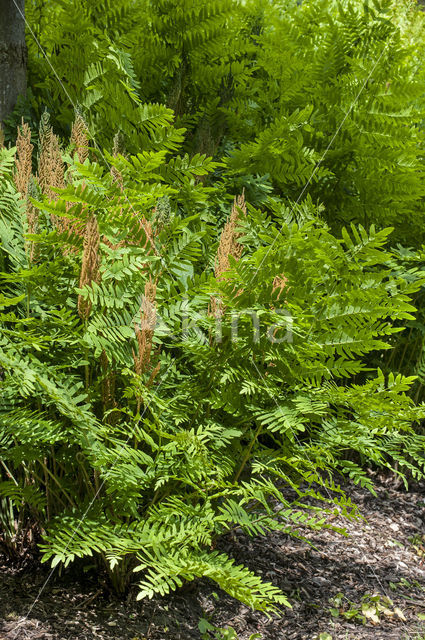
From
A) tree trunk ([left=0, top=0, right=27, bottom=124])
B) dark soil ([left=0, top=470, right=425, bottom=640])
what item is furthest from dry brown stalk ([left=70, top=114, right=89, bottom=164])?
dark soil ([left=0, top=470, right=425, bottom=640])

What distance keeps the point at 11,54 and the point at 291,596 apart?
3149 millimetres

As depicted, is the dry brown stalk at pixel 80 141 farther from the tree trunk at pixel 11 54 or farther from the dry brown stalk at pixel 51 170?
the tree trunk at pixel 11 54

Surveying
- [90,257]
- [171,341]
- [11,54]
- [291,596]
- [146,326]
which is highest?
[11,54]

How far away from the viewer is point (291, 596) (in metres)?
2.76

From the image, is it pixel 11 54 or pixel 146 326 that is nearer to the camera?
pixel 146 326

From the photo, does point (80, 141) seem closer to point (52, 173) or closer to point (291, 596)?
point (52, 173)

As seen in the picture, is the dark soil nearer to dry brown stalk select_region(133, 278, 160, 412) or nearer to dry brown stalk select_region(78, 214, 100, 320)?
dry brown stalk select_region(133, 278, 160, 412)

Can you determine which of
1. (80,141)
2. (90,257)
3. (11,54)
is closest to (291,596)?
(90,257)

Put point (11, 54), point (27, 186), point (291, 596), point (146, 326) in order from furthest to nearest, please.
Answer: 1. point (11, 54)
2. point (291, 596)
3. point (27, 186)
4. point (146, 326)

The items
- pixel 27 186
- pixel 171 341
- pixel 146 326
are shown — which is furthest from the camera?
pixel 171 341

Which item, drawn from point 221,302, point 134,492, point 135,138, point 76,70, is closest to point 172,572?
point 134,492

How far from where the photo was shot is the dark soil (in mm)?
2207

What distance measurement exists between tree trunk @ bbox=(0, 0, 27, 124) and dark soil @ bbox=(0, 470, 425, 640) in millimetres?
2509

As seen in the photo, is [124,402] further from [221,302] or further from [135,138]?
[135,138]
